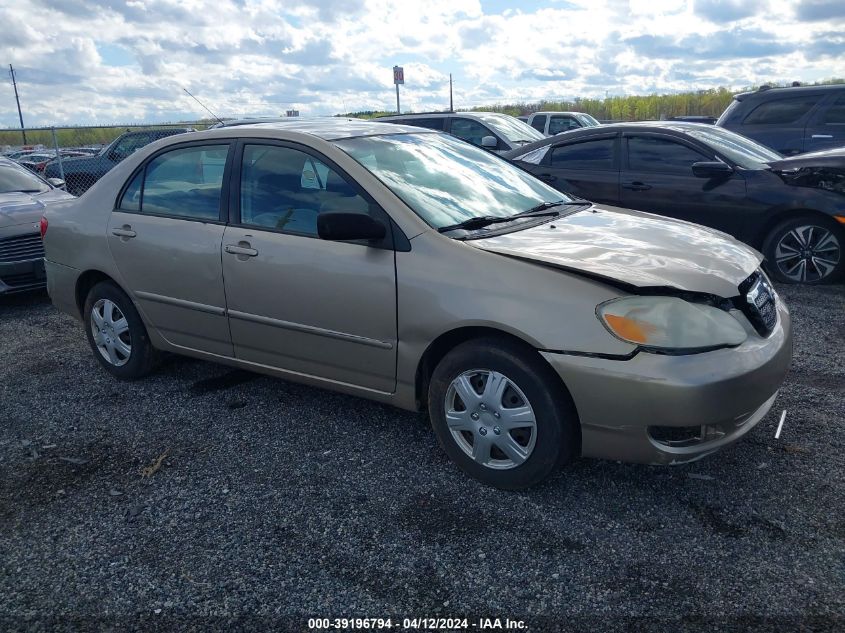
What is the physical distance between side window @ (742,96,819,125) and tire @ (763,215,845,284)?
398cm

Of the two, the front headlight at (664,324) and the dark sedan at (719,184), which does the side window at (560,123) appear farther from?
the front headlight at (664,324)

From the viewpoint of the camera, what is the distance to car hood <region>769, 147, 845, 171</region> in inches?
263

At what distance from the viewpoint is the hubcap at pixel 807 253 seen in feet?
21.9

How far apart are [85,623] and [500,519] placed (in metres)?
1.64

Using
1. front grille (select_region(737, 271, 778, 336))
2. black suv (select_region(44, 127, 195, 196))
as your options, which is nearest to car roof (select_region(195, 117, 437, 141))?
front grille (select_region(737, 271, 778, 336))

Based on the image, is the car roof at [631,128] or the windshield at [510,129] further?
the windshield at [510,129]

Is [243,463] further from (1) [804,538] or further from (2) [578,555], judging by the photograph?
(1) [804,538]

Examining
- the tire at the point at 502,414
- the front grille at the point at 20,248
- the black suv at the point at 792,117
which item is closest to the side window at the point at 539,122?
the black suv at the point at 792,117

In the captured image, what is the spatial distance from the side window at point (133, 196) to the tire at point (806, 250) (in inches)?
221

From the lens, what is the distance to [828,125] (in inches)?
381

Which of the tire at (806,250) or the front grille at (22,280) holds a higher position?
the tire at (806,250)

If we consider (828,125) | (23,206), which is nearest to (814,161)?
(828,125)

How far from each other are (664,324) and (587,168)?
516 centimetres

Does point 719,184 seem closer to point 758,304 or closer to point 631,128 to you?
point 631,128
